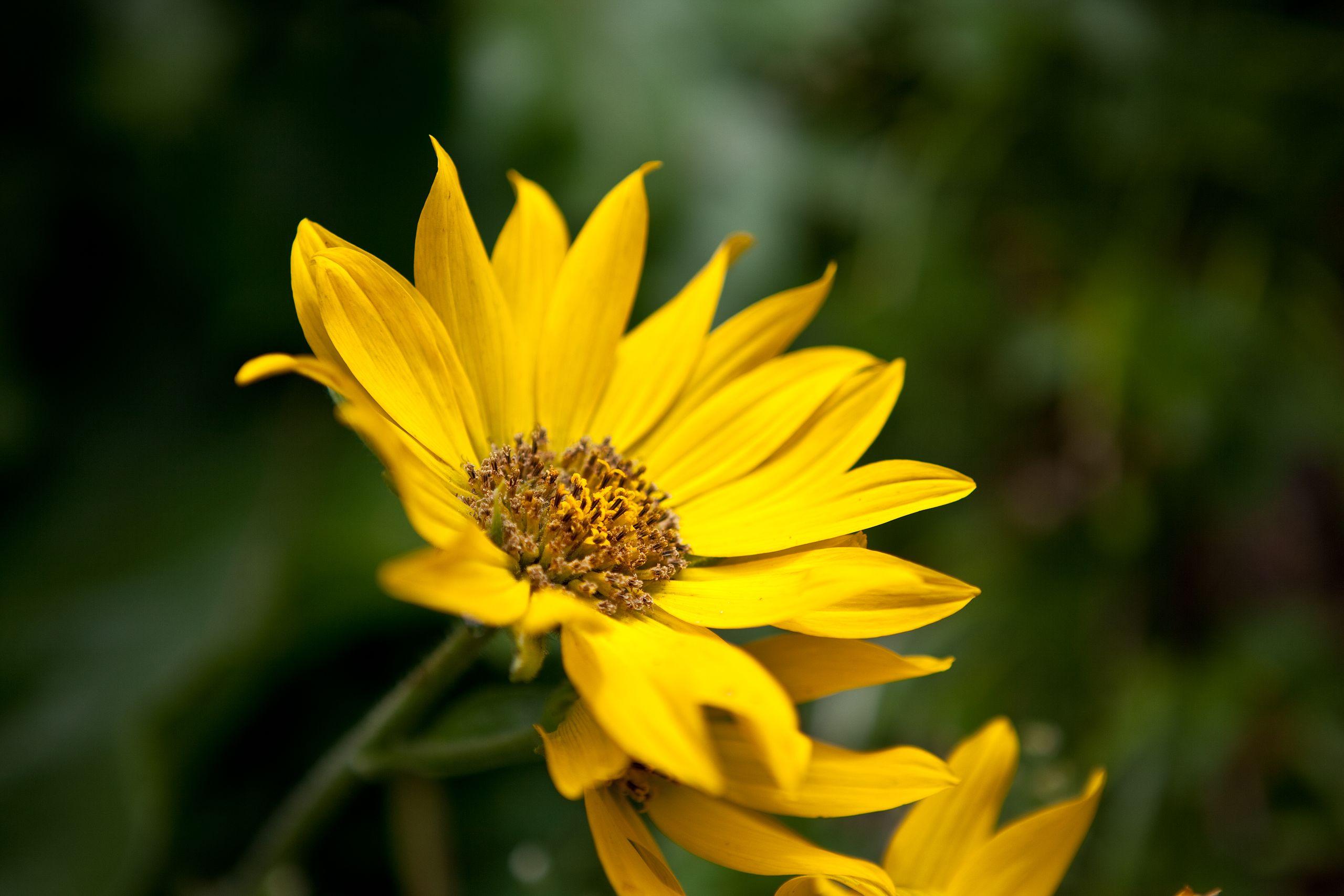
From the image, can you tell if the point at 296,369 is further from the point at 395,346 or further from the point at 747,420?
the point at 747,420

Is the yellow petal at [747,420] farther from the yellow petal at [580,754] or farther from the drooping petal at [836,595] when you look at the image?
the yellow petal at [580,754]

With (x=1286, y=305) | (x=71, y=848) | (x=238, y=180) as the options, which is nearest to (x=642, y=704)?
(x=71, y=848)

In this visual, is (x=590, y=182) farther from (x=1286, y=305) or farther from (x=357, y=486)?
(x=1286, y=305)

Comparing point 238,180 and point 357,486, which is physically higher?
point 238,180

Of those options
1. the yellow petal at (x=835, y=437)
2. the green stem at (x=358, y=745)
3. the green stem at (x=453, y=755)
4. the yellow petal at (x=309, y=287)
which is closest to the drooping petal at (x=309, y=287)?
the yellow petal at (x=309, y=287)

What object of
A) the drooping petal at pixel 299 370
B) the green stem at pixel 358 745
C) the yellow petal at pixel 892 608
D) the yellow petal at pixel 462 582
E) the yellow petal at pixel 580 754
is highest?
the drooping petal at pixel 299 370
